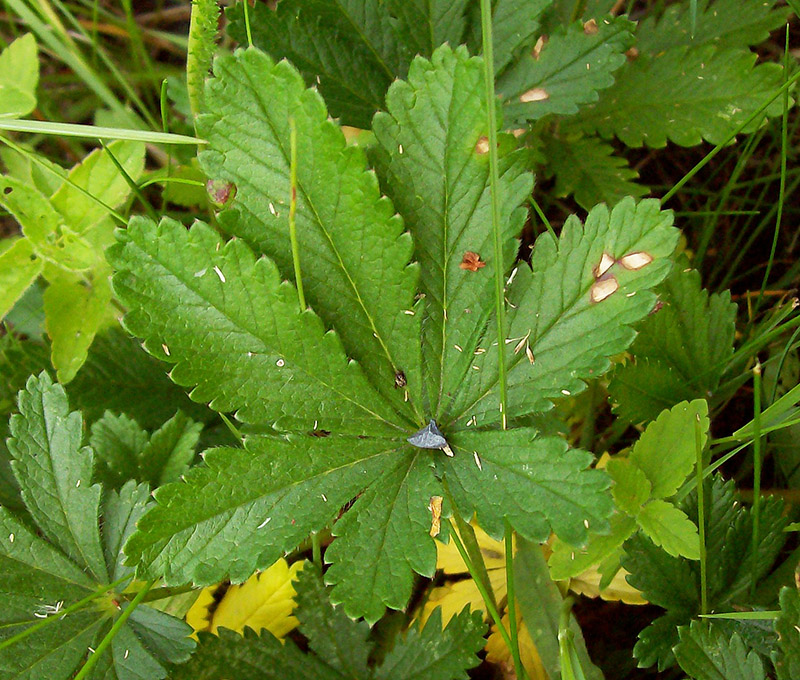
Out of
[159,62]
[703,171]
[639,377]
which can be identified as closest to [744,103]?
[703,171]

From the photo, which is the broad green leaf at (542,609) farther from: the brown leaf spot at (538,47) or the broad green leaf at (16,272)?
the broad green leaf at (16,272)

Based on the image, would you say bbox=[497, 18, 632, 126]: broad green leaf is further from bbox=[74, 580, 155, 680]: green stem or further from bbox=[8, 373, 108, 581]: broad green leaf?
bbox=[74, 580, 155, 680]: green stem

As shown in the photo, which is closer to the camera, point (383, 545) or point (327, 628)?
point (383, 545)

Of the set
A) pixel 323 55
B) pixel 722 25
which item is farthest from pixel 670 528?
pixel 722 25

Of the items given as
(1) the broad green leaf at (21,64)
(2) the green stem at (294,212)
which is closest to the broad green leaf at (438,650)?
(2) the green stem at (294,212)

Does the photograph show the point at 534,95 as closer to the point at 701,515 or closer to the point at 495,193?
the point at 495,193

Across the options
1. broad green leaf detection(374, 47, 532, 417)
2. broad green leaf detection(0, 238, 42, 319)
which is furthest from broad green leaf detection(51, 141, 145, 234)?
broad green leaf detection(374, 47, 532, 417)
